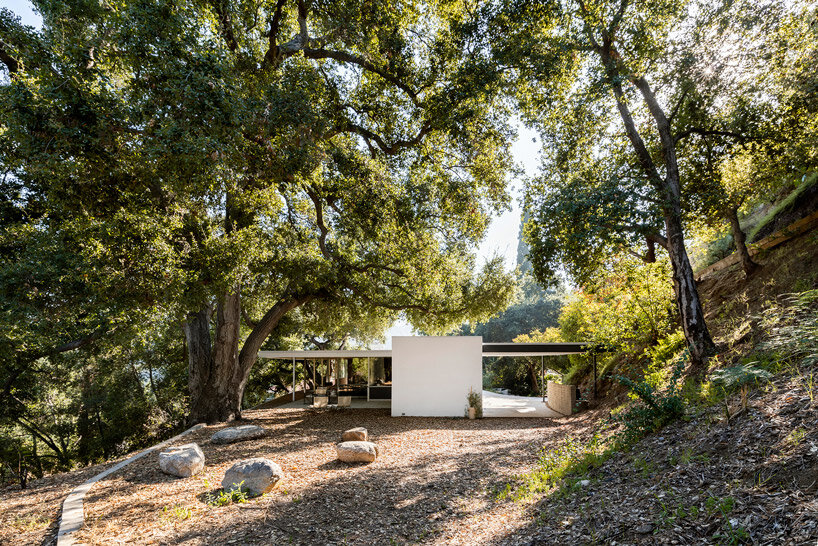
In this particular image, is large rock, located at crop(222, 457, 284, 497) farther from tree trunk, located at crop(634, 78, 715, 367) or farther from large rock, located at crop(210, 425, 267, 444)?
tree trunk, located at crop(634, 78, 715, 367)

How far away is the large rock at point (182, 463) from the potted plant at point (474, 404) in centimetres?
779

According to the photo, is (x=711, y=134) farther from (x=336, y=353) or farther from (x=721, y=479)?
(x=336, y=353)

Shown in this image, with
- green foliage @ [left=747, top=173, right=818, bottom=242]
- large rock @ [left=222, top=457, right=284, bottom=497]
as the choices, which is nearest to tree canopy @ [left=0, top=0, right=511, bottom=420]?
large rock @ [left=222, top=457, right=284, bottom=497]

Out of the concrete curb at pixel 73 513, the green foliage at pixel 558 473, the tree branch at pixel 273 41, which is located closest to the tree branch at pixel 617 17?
the tree branch at pixel 273 41

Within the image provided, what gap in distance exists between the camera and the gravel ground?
4.05m

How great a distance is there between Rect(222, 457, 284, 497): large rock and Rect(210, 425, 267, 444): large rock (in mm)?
3199

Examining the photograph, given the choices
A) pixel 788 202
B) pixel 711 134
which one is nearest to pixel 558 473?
pixel 711 134

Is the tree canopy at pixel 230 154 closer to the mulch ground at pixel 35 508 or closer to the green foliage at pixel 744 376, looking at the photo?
the mulch ground at pixel 35 508

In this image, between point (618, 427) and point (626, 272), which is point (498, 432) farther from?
point (626, 272)

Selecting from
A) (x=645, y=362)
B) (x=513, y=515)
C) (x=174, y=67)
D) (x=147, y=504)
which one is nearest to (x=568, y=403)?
(x=645, y=362)

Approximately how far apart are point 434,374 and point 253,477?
25.9 feet

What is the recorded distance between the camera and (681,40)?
21.7 feet

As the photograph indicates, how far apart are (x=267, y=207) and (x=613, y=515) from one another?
819 centimetres

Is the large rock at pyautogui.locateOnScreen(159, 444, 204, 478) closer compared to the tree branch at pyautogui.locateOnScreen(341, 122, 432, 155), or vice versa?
the large rock at pyautogui.locateOnScreen(159, 444, 204, 478)
